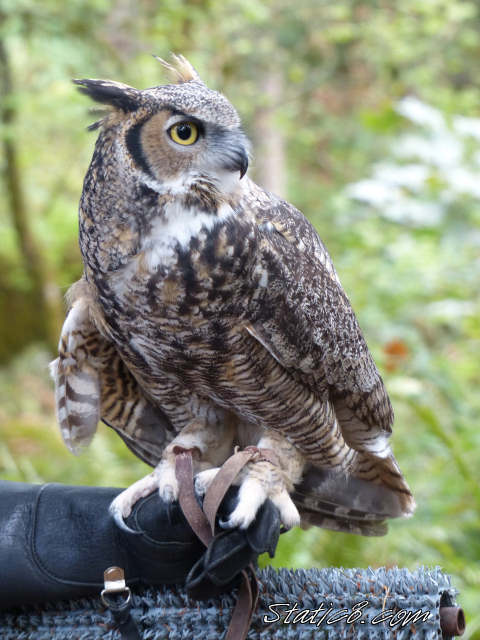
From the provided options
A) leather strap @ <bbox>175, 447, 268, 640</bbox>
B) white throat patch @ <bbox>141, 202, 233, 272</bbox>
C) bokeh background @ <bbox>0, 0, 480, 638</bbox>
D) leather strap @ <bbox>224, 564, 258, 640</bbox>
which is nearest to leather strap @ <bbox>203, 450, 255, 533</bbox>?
leather strap @ <bbox>175, 447, 268, 640</bbox>

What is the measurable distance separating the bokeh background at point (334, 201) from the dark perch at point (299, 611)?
45.1 inches

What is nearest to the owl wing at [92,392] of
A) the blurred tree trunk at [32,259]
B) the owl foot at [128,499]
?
the owl foot at [128,499]

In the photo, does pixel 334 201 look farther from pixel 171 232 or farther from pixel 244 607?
pixel 244 607

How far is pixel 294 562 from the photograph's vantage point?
2834mm

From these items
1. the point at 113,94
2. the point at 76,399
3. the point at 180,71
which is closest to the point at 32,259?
the point at 76,399

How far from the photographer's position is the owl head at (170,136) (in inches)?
58.3

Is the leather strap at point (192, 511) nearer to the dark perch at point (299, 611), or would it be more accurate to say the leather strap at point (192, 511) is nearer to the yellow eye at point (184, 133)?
the dark perch at point (299, 611)

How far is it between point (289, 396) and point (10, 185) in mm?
5014

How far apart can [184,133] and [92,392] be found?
0.77m

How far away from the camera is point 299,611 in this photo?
1.38 meters

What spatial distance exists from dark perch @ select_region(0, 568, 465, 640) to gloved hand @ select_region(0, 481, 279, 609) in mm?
49

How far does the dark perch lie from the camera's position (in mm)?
1352

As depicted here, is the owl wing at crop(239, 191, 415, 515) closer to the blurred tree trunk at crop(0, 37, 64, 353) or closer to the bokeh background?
the bokeh background

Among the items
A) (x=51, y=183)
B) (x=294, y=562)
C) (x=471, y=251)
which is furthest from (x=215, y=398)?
(x=51, y=183)
